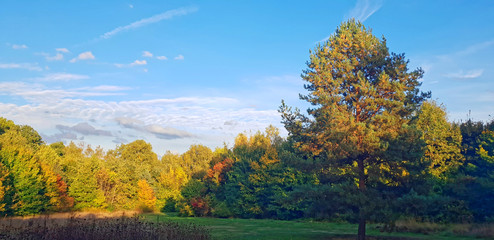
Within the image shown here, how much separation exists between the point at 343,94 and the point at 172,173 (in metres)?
41.0

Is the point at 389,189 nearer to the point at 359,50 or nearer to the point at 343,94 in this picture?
the point at 343,94

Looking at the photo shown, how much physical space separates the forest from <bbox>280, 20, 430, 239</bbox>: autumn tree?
66 millimetres

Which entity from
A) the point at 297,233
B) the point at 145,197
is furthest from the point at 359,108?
the point at 145,197

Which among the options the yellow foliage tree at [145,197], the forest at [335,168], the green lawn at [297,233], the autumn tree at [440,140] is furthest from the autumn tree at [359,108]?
the yellow foliage tree at [145,197]

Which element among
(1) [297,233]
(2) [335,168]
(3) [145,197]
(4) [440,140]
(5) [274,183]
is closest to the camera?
(2) [335,168]

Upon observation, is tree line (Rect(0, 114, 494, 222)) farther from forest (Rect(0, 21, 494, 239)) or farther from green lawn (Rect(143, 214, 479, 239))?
green lawn (Rect(143, 214, 479, 239))

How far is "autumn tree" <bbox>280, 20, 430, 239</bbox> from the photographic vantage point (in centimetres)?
1905

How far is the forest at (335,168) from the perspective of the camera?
19.4m

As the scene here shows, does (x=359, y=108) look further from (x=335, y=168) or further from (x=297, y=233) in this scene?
(x=297, y=233)

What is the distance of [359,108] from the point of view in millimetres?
21359

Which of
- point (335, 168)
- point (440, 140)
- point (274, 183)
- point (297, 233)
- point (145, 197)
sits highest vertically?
point (440, 140)

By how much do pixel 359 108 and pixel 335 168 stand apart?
3.77m

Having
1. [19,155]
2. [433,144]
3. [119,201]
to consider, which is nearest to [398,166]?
[433,144]

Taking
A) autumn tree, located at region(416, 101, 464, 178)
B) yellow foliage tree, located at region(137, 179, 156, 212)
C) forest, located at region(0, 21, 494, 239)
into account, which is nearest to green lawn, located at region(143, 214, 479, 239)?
forest, located at region(0, 21, 494, 239)
